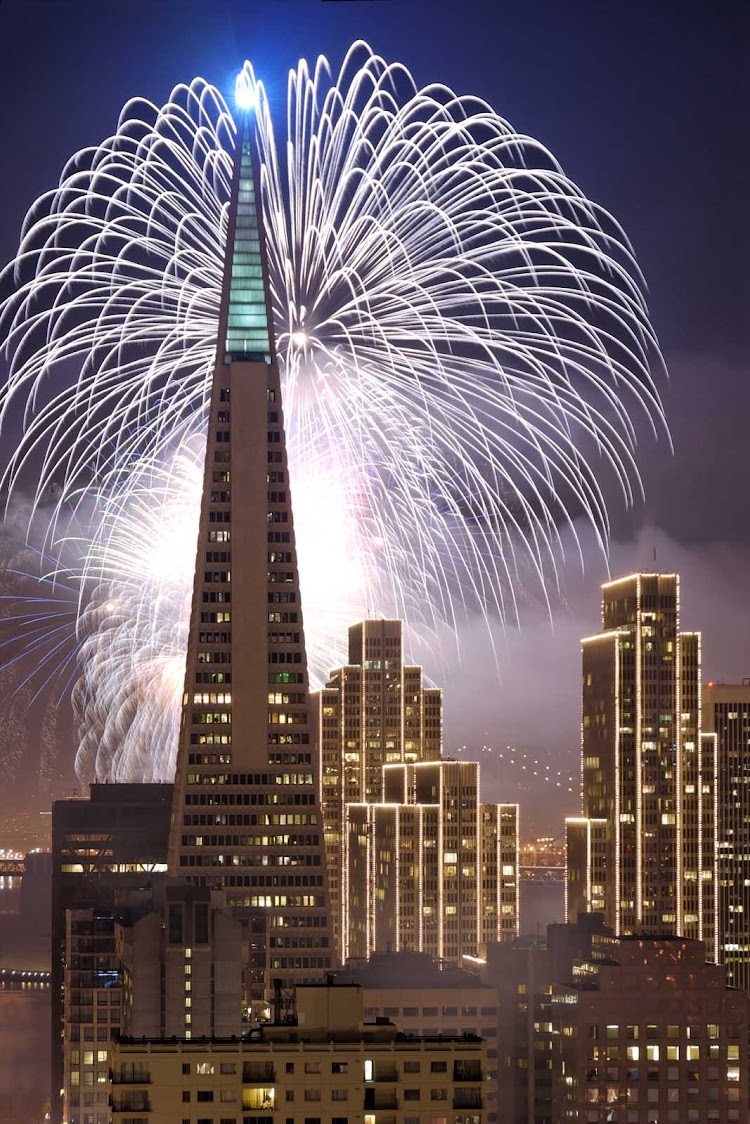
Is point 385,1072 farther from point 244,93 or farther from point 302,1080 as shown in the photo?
point 244,93

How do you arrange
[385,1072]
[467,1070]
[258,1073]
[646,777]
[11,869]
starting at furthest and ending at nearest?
[11,869]
[646,777]
[467,1070]
[385,1072]
[258,1073]

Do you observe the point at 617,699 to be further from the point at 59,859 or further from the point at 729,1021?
the point at 729,1021

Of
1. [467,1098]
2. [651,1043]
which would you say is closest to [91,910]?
[651,1043]

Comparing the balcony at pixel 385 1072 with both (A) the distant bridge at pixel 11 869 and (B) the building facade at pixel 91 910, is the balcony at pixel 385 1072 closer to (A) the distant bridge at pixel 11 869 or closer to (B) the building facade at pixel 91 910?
(B) the building facade at pixel 91 910

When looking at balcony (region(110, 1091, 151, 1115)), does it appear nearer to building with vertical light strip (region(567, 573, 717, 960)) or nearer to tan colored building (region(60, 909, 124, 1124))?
tan colored building (region(60, 909, 124, 1124))

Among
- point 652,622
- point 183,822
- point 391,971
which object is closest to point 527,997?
point 391,971
